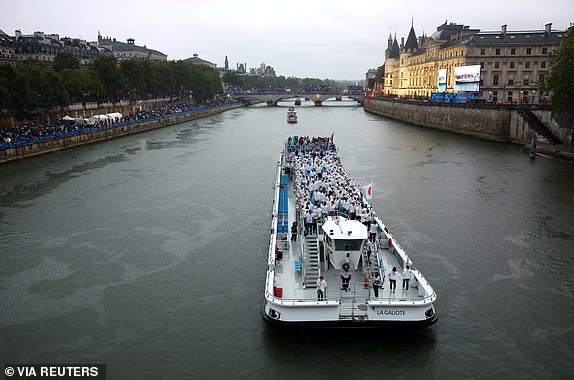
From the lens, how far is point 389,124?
88.6 metres

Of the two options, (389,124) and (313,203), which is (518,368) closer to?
(313,203)

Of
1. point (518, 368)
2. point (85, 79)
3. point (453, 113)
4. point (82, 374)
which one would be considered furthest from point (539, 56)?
point (82, 374)

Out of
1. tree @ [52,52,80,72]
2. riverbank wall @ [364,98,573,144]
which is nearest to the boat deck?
riverbank wall @ [364,98,573,144]

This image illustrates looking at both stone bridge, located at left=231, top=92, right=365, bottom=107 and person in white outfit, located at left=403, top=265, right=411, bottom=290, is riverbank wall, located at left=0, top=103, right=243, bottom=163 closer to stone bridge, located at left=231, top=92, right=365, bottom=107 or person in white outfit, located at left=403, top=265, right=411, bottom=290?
person in white outfit, located at left=403, top=265, right=411, bottom=290

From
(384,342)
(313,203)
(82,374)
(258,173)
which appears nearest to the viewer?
(82,374)

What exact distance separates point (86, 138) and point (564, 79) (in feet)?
167

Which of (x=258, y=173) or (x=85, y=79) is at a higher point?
(x=85, y=79)

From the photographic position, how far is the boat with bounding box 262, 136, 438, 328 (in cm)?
1409

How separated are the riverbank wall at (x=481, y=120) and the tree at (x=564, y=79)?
5.20 metres

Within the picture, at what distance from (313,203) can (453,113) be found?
56.3 meters

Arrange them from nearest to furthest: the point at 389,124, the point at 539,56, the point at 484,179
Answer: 1. the point at 484,179
2. the point at 539,56
3. the point at 389,124

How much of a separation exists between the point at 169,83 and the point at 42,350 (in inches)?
3810

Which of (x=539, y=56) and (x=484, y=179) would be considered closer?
(x=484, y=179)

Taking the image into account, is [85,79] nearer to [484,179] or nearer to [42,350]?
[484,179]
